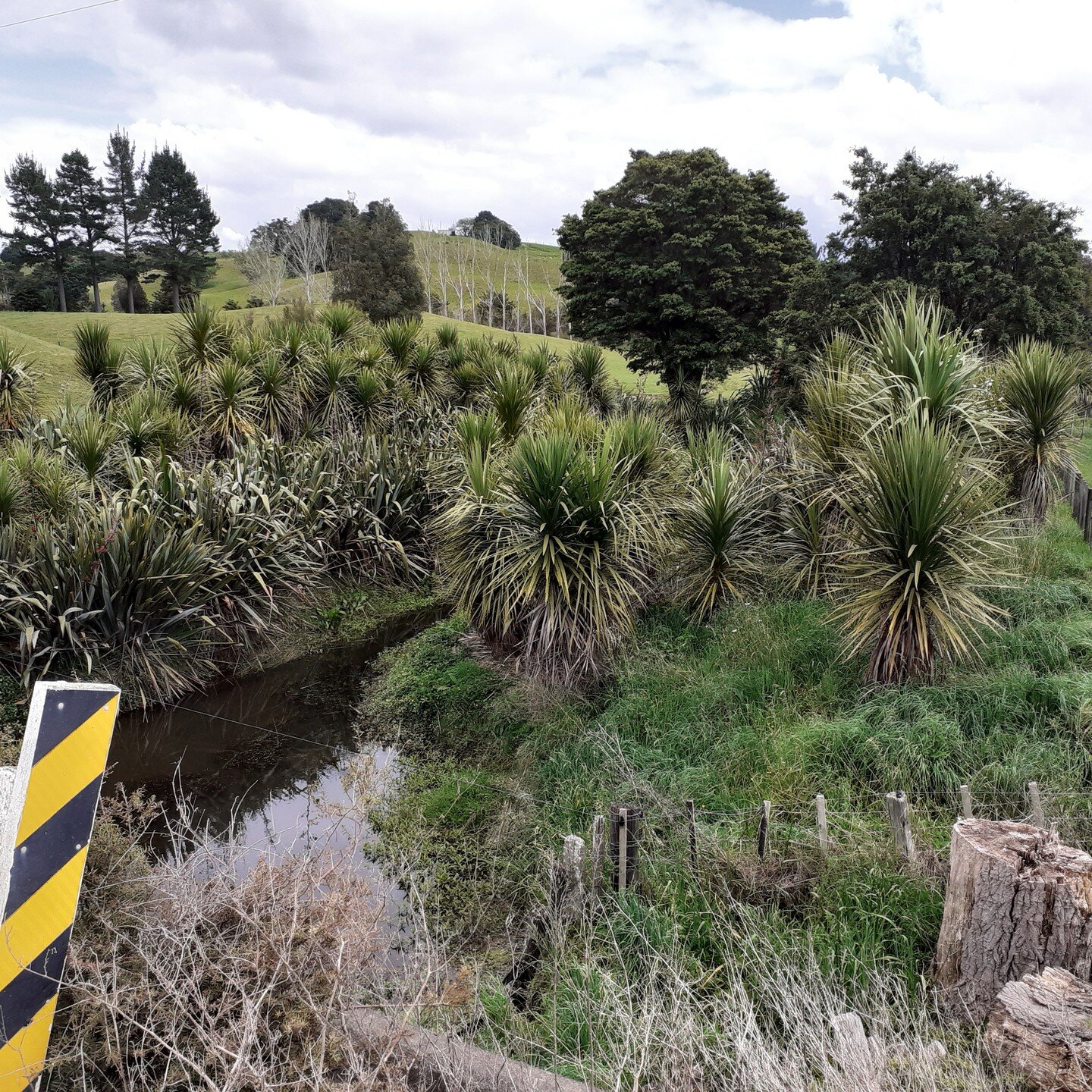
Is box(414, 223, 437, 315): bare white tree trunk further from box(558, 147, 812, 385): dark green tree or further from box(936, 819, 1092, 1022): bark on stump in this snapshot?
Result: box(936, 819, 1092, 1022): bark on stump

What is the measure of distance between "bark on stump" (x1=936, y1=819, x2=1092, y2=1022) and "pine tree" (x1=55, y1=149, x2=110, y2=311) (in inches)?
2044

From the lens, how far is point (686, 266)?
20891 mm

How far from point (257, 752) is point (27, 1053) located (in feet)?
18.1

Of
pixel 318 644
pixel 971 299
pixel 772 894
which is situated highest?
pixel 971 299

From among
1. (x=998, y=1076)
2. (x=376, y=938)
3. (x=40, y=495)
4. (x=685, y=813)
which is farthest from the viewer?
(x=40, y=495)

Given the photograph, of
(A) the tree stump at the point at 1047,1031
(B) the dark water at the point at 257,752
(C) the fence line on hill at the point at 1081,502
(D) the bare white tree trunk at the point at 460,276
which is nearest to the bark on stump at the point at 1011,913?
(A) the tree stump at the point at 1047,1031

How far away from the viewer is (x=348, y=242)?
3756 cm

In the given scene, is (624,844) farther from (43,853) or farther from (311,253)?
(311,253)

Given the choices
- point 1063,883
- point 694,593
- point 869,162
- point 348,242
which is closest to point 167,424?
point 694,593

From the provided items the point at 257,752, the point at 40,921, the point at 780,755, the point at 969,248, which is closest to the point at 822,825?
the point at 780,755

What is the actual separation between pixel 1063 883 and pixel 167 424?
11407 millimetres

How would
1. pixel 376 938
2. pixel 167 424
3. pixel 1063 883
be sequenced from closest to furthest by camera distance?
pixel 1063 883
pixel 376 938
pixel 167 424

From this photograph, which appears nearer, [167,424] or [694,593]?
[694,593]

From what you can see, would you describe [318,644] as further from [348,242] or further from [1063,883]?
[348,242]
